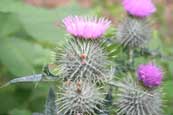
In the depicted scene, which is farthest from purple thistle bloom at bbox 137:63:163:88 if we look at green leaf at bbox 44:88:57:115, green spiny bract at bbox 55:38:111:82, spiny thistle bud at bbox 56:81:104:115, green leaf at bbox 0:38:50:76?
green leaf at bbox 0:38:50:76

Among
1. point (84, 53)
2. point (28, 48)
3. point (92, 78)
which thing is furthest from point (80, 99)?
point (28, 48)

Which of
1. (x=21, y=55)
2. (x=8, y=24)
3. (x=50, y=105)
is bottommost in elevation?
(x=50, y=105)

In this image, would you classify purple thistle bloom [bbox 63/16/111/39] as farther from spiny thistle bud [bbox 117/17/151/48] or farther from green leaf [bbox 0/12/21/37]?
green leaf [bbox 0/12/21/37]

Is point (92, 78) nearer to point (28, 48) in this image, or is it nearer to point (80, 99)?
point (80, 99)

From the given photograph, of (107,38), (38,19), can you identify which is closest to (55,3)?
(38,19)

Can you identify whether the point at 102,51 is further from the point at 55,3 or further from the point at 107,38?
the point at 55,3

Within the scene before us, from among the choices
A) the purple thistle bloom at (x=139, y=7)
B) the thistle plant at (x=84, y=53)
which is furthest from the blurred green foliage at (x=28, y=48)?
the thistle plant at (x=84, y=53)
